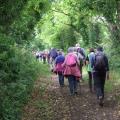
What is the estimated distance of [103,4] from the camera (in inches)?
759

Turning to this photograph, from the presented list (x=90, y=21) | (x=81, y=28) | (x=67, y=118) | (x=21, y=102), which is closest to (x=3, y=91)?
(x=21, y=102)

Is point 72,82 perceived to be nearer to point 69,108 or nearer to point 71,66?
point 71,66

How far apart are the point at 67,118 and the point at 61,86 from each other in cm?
758

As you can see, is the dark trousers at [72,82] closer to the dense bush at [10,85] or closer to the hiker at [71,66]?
the hiker at [71,66]

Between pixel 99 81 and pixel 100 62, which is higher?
pixel 100 62

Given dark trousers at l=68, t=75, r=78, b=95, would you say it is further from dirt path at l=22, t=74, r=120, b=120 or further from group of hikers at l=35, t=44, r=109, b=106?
dirt path at l=22, t=74, r=120, b=120

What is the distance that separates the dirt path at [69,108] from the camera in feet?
41.1

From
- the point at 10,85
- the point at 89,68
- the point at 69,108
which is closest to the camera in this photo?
the point at 10,85

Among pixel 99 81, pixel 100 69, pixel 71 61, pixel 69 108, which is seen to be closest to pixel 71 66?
pixel 71 61

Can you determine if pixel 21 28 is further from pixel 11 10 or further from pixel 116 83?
pixel 11 10

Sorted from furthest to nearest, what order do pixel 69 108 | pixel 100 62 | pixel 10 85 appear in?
pixel 100 62, pixel 69 108, pixel 10 85

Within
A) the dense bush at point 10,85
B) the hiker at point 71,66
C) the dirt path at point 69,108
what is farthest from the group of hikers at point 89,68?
the dense bush at point 10,85

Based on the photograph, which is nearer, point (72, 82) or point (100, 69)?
point (100, 69)

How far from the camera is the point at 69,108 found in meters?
13.9
